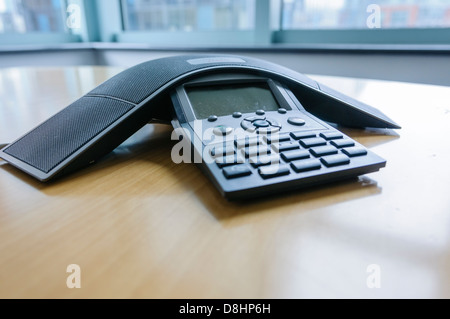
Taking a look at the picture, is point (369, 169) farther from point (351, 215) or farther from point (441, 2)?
point (441, 2)

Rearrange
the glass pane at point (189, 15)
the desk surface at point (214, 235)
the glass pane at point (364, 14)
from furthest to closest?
the glass pane at point (189, 15), the glass pane at point (364, 14), the desk surface at point (214, 235)

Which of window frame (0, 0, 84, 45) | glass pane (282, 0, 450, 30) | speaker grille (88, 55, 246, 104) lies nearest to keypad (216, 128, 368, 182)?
speaker grille (88, 55, 246, 104)

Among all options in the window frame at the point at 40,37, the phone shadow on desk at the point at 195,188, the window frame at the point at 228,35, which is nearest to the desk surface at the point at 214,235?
the phone shadow on desk at the point at 195,188

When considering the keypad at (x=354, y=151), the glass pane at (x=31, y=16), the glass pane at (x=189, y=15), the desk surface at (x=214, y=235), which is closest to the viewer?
the desk surface at (x=214, y=235)

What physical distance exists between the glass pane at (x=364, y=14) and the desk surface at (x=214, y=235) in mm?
1220

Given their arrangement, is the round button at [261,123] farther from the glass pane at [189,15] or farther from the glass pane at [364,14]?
the glass pane at [189,15]

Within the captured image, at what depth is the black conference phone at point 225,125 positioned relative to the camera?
26cm

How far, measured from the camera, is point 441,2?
123 cm

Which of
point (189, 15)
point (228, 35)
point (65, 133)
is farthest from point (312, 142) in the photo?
point (189, 15)

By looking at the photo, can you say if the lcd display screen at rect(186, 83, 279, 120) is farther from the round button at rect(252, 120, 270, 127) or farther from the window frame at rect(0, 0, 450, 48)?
the window frame at rect(0, 0, 450, 48)

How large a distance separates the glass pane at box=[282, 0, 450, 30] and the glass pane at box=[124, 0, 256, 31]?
222 mm

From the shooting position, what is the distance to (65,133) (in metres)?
0.32
